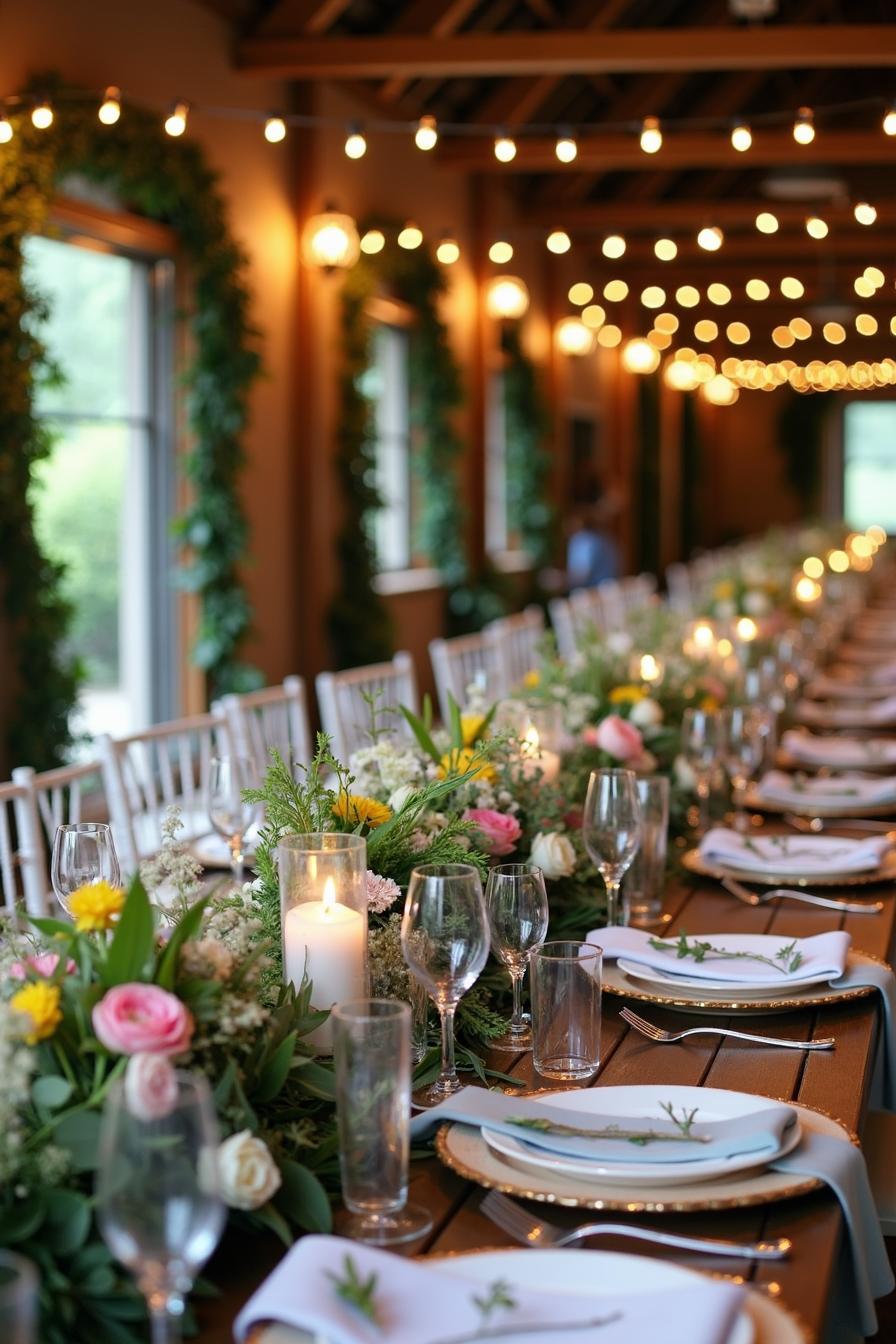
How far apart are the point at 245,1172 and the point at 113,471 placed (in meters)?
5.29

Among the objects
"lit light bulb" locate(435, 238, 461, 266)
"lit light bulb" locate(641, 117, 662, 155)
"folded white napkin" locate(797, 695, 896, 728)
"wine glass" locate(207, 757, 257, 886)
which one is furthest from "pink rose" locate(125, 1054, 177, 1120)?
"lit light bulb" locate(435, 238, 461, 266)

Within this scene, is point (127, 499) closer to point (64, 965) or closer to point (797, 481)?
point (64, 965)

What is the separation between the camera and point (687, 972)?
2080mm

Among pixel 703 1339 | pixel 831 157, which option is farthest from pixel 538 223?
pixel 703 1339

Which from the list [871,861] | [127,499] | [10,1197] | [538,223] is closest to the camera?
[10,1197]

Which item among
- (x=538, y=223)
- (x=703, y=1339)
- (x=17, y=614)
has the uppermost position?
(x=538, y=223)

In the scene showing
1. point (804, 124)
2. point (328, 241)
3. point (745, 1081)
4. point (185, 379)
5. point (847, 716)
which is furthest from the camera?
point (328, 241)

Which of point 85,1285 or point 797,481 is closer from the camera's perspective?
point 85,1285

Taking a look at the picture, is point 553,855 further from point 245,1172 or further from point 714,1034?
point 245,1172

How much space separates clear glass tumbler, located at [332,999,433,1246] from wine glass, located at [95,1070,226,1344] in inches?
12.8

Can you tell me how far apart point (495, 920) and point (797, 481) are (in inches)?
899

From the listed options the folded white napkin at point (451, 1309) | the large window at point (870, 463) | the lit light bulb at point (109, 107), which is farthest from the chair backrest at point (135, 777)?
the large window at point (870, 463)

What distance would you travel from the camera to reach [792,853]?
2.84 m

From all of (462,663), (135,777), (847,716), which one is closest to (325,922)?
(135,777)
